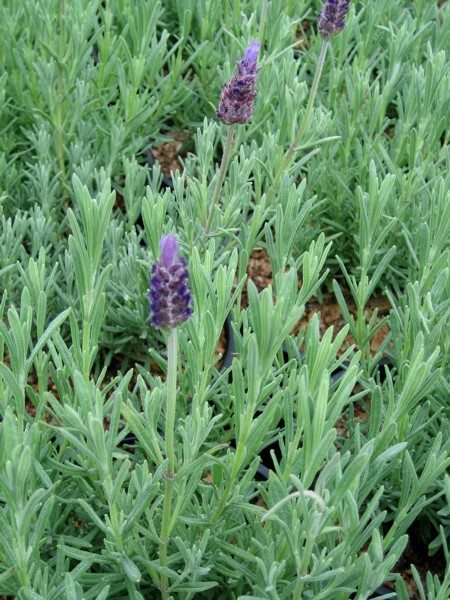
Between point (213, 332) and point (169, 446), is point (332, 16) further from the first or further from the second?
point (169, 446)

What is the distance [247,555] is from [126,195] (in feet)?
3.95

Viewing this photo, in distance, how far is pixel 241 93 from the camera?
1707 millimetres

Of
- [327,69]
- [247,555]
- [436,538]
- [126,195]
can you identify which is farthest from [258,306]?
[327,69]

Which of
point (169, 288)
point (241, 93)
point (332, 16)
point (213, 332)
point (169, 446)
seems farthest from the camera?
point (332, 16)

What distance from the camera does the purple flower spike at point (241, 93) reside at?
170cm

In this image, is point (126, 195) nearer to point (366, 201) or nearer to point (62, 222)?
point (62, 222)

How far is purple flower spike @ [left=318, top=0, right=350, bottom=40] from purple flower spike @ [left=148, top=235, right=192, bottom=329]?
1056mm

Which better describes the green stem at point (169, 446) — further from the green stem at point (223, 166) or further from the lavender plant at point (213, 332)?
the green stem at point (223, 166)

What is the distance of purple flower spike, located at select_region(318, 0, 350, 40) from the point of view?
1.88 meters

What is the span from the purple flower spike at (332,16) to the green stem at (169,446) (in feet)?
3.37

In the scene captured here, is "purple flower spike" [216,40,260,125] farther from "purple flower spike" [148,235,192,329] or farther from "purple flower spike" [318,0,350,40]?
"purple flower spike" [148,235,192,329]

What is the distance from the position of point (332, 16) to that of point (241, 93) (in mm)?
358

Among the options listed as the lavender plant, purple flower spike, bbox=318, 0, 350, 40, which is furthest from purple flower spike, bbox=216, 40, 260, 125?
purple flower spike, bbox=318, 0, 350, 40

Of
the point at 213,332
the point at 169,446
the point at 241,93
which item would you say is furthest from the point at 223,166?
the point at 169,446
